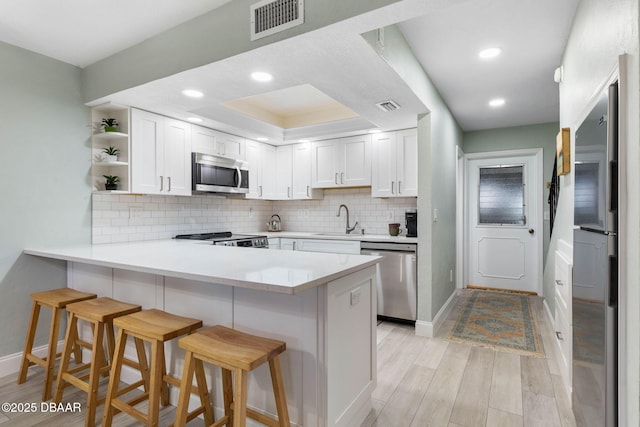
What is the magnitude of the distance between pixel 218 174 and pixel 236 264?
2.28 metres

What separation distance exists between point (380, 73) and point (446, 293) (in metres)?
2.84

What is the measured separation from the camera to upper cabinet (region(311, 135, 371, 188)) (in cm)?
432

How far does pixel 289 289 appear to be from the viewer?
1395 millimetres

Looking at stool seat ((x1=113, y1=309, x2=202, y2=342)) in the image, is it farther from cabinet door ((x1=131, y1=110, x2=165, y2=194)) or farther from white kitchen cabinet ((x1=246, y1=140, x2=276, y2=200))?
white kitchen cabinet ((x1=246, y1=140, x2=276, y2=200))

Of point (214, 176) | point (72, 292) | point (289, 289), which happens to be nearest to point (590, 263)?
point (289, 289)

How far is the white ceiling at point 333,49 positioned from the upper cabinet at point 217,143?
41 cm

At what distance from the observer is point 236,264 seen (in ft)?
6.39

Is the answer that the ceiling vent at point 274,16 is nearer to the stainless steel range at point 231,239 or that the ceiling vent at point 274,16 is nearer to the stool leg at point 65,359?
the stool leg at point 65,359

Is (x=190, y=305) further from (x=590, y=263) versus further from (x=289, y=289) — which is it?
(x=590, y=263)

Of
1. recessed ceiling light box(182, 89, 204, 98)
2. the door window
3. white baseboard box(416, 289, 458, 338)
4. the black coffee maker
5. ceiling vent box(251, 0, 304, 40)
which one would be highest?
ceiling vent box(251, 0, 304, 40)

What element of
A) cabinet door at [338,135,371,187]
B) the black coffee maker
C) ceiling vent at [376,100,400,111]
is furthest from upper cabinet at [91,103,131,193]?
the black coffee maker

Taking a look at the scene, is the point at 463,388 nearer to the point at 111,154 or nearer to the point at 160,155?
the point at 160,155

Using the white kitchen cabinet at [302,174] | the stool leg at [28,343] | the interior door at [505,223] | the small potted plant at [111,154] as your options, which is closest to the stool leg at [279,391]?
the stool leg at [28,343]

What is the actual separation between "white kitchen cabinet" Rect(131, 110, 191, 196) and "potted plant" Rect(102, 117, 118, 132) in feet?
0.51
